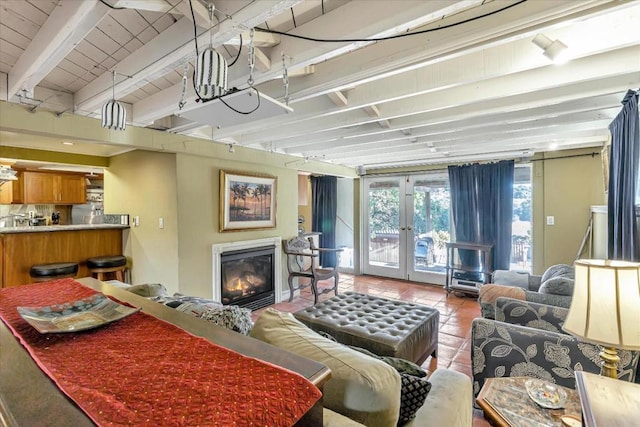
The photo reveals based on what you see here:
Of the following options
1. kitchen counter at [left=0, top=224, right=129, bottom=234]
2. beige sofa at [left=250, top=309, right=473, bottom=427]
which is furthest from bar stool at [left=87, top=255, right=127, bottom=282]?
beige sofa at [left=250, top=309, right=473, bottom=427]

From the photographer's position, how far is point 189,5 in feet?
4.23

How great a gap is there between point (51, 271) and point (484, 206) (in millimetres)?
5794

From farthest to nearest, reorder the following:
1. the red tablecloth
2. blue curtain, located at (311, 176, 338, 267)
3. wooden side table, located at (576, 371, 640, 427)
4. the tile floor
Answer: blue curtain, located at (311, 176, 338, 267)
the tile floor
wooden side table, located at (576, 371, 640, 427)
the red tablecloth

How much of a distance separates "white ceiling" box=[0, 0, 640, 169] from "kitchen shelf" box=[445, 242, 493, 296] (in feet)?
7.23

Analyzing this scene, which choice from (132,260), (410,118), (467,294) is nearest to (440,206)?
(467,294)

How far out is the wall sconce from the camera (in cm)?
156

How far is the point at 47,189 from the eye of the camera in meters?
5.34

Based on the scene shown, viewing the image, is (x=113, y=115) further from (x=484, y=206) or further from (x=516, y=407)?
(x=484, y=206)

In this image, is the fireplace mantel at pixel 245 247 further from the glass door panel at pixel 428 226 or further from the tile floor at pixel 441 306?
the glass door panel at pixel 428 226

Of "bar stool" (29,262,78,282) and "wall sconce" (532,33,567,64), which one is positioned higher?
"wall sconce" (532,33,567,64)

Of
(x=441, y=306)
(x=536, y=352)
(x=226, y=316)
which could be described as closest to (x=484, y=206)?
(x=441, y=306)

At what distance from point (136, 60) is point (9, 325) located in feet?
4.91

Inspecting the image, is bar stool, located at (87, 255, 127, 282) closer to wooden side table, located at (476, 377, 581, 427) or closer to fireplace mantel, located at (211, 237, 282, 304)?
fireplace mantel, located at (211, 237, 282, 304)

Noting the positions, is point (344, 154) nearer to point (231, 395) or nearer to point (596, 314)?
point (596, 314)
